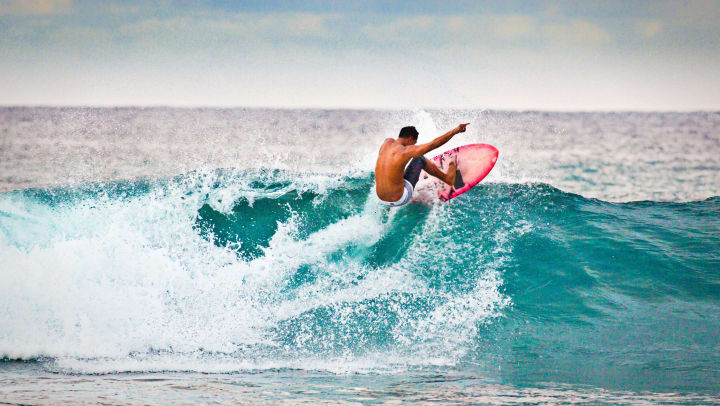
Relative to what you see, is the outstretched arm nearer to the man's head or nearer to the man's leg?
the man's head

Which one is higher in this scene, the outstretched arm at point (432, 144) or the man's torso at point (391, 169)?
the outstretched arm at point (432, 144)

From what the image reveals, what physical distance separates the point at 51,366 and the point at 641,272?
6.94 m

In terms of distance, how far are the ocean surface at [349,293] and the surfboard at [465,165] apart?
0.32 metres

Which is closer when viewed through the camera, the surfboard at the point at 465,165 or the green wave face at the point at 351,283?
the green wave face at the point at 351,283

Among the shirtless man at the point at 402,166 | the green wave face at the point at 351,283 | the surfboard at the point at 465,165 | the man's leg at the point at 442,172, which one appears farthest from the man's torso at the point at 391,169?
Result: the surfboard at the point at 465,165

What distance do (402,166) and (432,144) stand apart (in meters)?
0.55

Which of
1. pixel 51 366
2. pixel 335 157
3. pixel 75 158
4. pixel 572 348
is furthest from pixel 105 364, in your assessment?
pixel 75 158

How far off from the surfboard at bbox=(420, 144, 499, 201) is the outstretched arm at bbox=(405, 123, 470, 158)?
3.98 ft

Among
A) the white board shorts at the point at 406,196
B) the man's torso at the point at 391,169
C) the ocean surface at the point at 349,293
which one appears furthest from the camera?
the white board shorts at the point at 406,196

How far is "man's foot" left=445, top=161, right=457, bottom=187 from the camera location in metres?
9.18

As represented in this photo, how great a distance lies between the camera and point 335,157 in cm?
2483

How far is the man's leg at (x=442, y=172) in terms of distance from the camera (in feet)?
28.6

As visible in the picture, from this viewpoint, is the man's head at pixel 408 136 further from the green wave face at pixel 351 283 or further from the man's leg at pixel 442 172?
the green wave face at pixel 351 283

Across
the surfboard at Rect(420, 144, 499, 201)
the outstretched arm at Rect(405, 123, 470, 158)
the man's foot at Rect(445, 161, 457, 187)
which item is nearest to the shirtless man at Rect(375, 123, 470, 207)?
the outstretched arm at Rect(405, 123, 470, 158)
